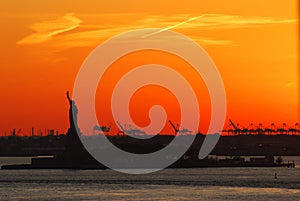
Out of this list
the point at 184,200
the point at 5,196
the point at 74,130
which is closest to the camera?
the point at 184,200

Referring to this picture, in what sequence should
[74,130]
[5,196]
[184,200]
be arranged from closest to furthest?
[184,200]
[5,196]
[74,130]

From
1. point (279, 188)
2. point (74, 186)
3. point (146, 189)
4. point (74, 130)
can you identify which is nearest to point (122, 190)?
point (146, 189)

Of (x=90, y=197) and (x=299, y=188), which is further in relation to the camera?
(x=299, y=188)

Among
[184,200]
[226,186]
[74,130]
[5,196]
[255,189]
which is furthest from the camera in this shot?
[74,130]

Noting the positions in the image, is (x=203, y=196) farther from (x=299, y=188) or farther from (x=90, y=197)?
(x=299, y=188)

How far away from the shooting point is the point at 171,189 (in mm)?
123625

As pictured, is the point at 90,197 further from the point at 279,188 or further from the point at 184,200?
the point at 279,188

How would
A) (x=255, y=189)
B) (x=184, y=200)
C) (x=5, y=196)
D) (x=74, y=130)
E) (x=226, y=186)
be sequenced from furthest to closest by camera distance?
(x=74, y=130), (x=226, y=186), (x=255, y=189), (x=5, y=196), (x=184, y=200)

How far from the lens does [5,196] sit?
109312 mm

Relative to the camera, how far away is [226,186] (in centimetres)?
13088

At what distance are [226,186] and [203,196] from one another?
21234mm

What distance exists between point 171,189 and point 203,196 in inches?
549

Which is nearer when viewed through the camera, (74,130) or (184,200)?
(184,200)

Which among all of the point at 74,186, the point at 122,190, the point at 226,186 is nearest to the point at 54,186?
the point at 74,186
